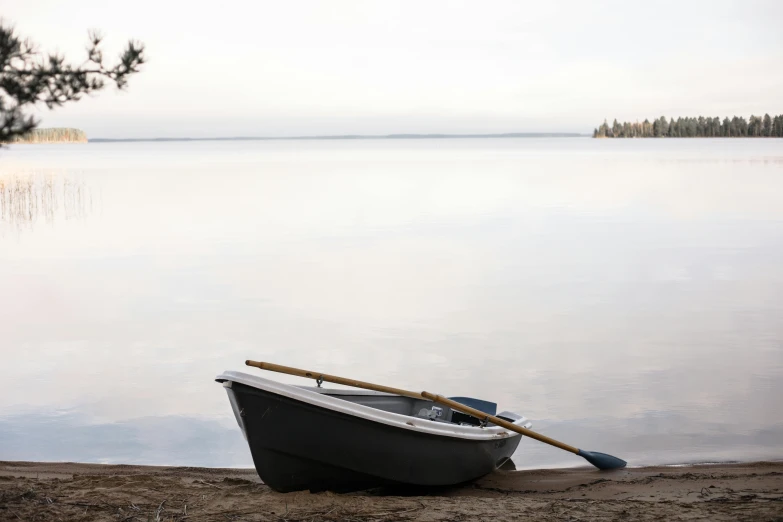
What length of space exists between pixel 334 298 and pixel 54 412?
7.11 meters

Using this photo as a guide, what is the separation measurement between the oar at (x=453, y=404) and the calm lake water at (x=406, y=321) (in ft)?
1.29

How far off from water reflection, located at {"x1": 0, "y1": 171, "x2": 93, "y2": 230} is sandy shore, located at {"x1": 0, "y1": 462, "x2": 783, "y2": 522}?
23.3 meters

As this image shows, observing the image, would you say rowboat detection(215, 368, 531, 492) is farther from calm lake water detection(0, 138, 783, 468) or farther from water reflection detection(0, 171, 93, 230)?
water reflection detection(0, 171, 93, 230)

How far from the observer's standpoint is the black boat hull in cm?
605

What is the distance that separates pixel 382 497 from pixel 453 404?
0.92 meters

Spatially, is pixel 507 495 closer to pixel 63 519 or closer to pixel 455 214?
pixel 63 519

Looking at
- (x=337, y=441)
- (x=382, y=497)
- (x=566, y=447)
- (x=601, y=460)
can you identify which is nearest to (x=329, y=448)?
(x=337, y=441)

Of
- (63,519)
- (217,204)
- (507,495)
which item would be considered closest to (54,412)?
(63,519)

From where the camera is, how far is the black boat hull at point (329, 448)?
605cm

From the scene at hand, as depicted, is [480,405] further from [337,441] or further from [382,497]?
[337,441]

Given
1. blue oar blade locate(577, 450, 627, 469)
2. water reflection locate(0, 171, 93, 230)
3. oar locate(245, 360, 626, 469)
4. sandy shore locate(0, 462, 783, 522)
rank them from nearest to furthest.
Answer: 1. sandy shore locate(0, 462, 783, 522)
2. oar locate(245, 360, 626, 469)
3. blue oar blade locate(577, 450, 627, 469)
4. water reflection locate(0, 171, 93, 230)

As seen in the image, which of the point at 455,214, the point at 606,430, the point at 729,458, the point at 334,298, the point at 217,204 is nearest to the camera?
the point at 729,458

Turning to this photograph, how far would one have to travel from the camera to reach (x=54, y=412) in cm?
920

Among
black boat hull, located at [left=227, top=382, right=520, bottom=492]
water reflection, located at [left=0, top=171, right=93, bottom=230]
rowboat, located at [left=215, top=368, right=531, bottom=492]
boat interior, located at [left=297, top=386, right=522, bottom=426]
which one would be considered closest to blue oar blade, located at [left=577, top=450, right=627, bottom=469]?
boat interior, located at [left=297, top=386, right=522, bottom=426]
